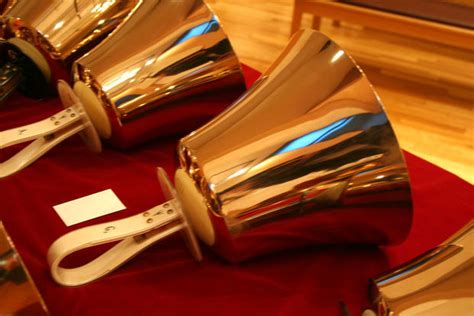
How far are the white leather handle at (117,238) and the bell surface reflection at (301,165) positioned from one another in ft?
0.12

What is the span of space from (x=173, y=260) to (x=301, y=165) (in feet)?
0.74

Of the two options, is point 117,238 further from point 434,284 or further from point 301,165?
point 434,284

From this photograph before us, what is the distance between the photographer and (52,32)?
933 mm

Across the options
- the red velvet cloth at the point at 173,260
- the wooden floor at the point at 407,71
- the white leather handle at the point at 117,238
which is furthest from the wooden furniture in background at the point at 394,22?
the white leather handle at the point at 117,238

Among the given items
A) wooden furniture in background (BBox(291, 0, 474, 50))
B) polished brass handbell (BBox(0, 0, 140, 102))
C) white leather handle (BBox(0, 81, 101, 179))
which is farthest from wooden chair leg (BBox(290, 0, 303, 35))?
white leather handle (BBox(0, 81, 101, 179))

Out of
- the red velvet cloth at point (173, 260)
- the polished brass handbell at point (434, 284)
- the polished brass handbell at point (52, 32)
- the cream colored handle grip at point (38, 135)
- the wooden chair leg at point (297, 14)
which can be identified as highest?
the wooden chair leg at point (297, 14)

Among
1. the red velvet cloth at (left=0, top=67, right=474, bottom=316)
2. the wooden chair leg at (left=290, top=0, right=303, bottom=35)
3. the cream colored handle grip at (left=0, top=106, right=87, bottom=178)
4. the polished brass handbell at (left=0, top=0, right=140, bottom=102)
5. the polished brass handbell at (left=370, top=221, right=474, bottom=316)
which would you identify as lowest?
the polished brass handbell at (left=370, top=221, right=474, bottom=316)

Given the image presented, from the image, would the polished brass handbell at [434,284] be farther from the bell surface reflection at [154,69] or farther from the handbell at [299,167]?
the bell surface reflection at [154,69]

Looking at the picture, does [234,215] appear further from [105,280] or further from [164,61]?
[164,61]

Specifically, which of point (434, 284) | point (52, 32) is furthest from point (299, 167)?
point (52, 32)

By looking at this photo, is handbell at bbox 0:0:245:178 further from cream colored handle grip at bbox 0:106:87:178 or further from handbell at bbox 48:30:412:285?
handbell at bbox 48:30:412:285

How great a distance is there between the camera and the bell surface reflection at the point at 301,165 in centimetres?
62

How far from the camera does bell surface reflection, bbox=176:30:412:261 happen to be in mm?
625

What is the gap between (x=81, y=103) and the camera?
0.85m
